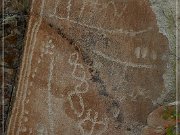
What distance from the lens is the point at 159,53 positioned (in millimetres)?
2193

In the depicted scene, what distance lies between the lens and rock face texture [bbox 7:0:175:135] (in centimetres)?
216

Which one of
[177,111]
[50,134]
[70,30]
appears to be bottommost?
[50,134]

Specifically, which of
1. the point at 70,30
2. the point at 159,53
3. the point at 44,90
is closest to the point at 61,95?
the point at 44,90

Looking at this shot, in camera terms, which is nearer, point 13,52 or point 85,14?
point 85,14

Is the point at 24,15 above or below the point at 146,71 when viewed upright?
above

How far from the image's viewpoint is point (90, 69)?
7.21 ft

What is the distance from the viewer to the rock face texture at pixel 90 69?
2.16 meters

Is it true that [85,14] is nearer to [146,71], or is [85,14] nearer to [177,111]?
[146,71]

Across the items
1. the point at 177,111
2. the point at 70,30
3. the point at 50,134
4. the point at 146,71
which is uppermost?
the point at 70,30

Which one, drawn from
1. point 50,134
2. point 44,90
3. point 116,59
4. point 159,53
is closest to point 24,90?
point 44,90

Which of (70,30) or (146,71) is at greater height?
(70,30)

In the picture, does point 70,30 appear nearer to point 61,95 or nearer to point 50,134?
point 61,95

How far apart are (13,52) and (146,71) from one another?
65cm

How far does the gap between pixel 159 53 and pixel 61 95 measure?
1.63 feet
